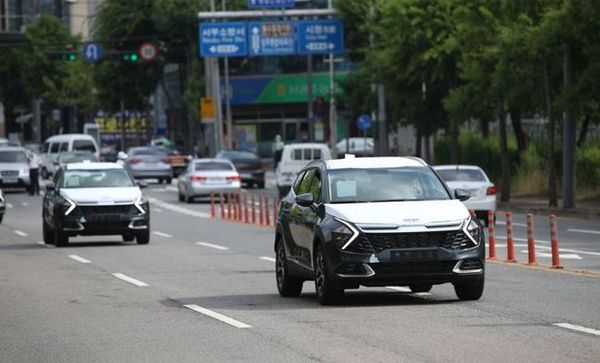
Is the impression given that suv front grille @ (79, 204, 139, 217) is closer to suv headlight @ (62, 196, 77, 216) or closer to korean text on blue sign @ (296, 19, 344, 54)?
suv headlight @ (62, 196, 77, 216)

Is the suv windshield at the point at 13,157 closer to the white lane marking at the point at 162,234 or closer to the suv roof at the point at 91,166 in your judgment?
the white lane marking at the point at 162,234

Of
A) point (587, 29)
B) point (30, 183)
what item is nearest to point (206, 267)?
point (587, 29)

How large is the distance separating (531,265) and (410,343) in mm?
10198

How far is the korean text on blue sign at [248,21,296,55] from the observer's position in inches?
2359

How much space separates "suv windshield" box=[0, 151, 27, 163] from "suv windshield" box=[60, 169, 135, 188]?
31578mm

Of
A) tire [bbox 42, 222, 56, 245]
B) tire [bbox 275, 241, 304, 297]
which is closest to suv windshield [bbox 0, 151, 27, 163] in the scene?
tire [bbox 42, 222, 56, 245]

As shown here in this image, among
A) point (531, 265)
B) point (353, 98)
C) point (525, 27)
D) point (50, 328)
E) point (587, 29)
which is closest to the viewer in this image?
point (50, 328)

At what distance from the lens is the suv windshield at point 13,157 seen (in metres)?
62.6

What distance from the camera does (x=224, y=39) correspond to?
6072cm

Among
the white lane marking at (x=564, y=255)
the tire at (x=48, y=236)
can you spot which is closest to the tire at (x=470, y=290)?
the white lane marking at (x=564, y=255)

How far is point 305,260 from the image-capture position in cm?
1719

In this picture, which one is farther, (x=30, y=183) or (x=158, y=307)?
(x=30, y=183)

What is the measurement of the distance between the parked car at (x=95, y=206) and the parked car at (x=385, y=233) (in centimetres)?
1326

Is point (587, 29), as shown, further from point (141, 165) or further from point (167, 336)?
point (141, 165)
